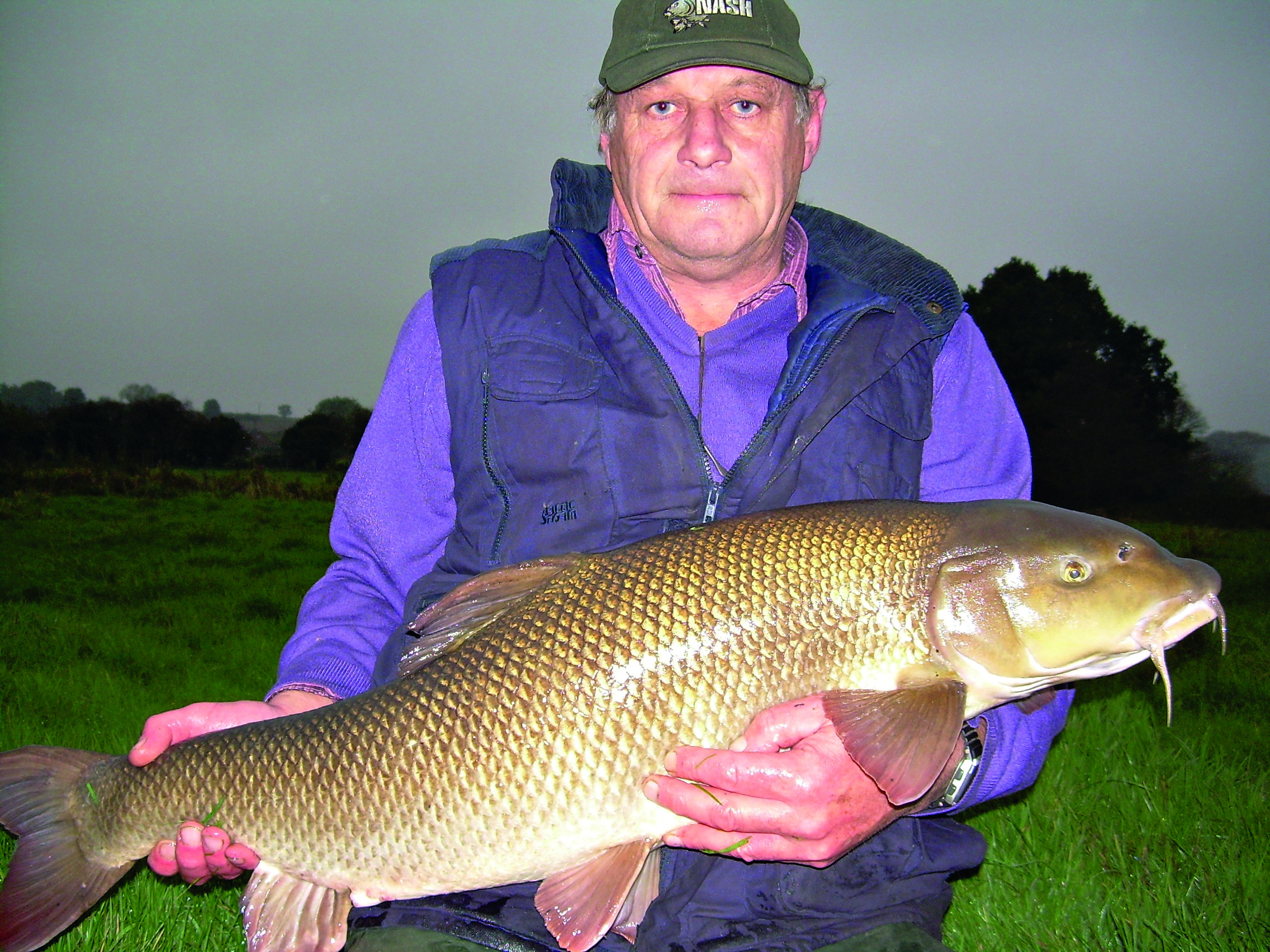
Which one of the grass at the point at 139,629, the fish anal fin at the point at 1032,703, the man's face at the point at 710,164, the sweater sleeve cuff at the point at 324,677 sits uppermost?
the man's face at the point at 710,164

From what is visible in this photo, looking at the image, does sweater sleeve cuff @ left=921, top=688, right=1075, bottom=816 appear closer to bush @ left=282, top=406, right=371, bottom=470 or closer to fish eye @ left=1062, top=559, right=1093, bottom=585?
fish eye @ left=1062, top=559, right=1093, bottom=585

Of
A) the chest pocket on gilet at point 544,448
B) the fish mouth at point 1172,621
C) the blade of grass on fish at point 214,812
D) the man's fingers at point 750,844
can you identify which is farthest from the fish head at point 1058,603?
the blade of grass on fish at point 214,812

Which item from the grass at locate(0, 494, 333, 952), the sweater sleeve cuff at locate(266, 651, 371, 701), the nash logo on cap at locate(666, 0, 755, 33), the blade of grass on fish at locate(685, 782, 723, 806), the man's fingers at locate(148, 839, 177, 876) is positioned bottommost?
the grass at locate(0, 494, 333, 952)

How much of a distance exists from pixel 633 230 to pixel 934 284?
0.97 metres

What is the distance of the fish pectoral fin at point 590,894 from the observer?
2.00 meters

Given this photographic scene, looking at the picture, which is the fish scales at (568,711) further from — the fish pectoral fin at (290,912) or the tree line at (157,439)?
the tree line at (157,439)

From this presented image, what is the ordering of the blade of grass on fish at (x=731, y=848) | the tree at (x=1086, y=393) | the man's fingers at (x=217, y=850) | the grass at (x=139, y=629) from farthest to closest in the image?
1. the tree at (x=1086, y=393)
2. the grass at (x=139, y=629)
3. the man's fingers at (x=217, y=850)
4. the blade of grass on fish at (x=731, y=848)

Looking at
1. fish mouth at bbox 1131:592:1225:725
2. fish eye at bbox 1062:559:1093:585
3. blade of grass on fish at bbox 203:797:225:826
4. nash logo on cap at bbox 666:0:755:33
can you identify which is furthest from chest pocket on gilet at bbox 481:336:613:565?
fish mouth at bbox 1131:592:1225:725

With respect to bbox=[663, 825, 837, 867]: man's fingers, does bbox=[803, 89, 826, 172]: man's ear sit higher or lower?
higher

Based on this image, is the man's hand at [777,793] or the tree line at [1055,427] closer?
the man's hand at [777,793]

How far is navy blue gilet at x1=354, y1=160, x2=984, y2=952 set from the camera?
2.51 meters

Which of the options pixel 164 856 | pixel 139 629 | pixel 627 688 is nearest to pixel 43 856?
pixel 164 856

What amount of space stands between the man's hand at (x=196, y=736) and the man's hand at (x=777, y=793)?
1022 millimetres

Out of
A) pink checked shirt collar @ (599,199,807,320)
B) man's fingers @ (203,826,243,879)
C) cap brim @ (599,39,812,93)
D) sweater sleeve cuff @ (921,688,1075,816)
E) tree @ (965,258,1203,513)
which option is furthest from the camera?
tree @ (965,258,1203,513)
